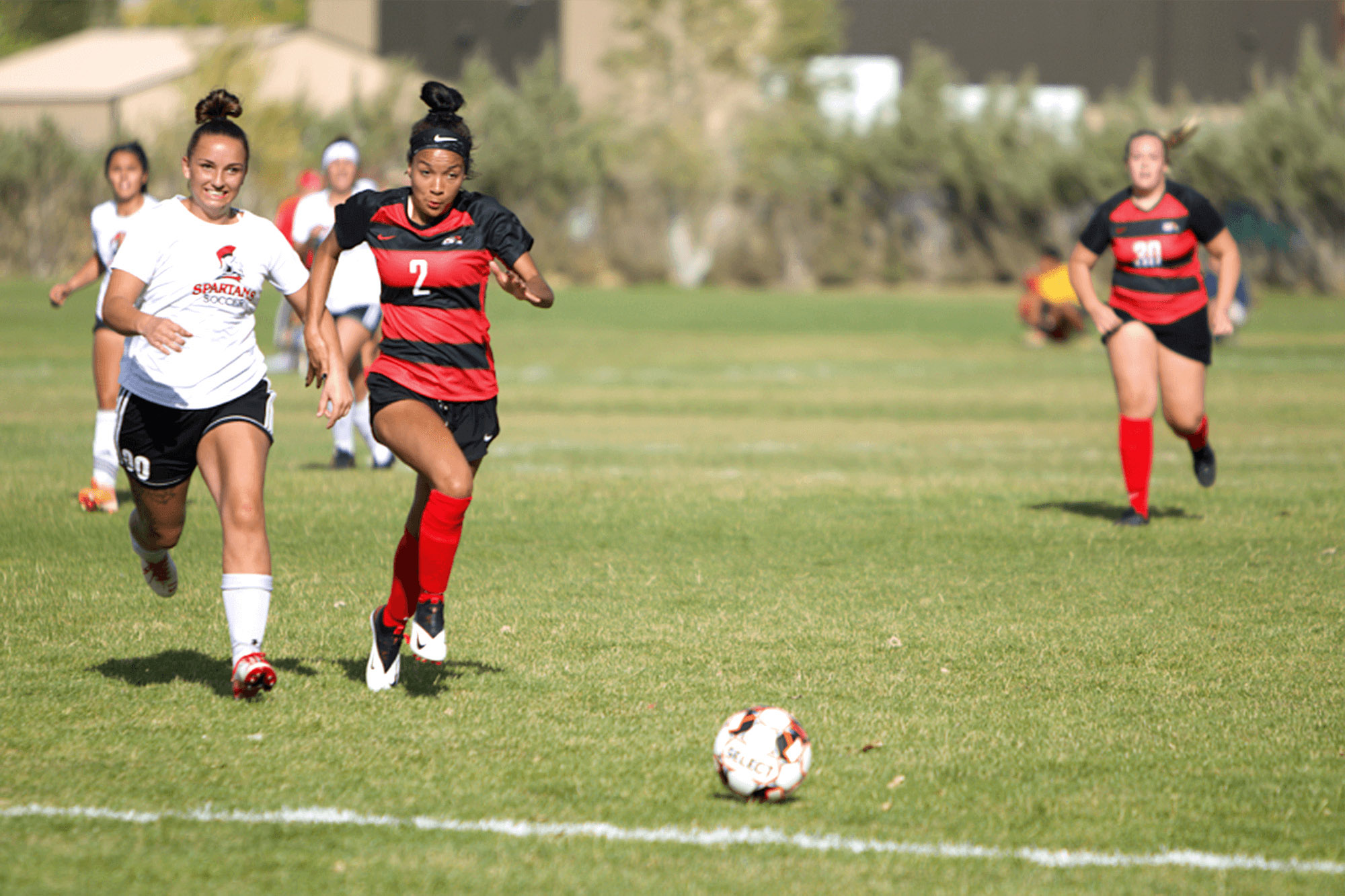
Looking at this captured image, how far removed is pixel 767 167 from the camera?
5562 cm

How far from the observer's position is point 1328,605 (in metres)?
7.91

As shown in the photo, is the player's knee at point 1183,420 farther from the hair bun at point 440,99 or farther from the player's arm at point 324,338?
the player's arm at point 324,338

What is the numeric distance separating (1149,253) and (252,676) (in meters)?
6.76

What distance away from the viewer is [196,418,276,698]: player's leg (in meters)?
5.76

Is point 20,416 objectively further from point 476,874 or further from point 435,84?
point 476,874

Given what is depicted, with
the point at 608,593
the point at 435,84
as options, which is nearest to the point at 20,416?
the point at 608,593

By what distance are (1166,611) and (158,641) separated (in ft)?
15.6

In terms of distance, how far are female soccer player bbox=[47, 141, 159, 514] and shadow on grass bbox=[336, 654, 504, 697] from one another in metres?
4.39

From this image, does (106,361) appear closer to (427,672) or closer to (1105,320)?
(427,672)

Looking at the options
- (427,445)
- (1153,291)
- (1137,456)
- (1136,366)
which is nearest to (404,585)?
(427,445)

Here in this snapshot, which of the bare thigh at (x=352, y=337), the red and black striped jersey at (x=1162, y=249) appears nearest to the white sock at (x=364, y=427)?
the bare thigh at (x=352, y=337)

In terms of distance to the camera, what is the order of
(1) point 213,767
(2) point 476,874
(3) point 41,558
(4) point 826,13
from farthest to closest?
(4) point 826,13 < (3) point 41,558 < (1) point 213,767 < (2) point 476,874

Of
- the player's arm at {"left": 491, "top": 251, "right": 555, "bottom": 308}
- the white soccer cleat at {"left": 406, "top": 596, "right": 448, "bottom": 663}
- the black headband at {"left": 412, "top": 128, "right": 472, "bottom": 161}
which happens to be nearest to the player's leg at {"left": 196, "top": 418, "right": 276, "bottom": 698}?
the white soccer cleat at {"left": 406, "top": 596, "right": 448, "bottom": 663}

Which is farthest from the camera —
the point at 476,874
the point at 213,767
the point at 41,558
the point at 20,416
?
the point at 20,416
